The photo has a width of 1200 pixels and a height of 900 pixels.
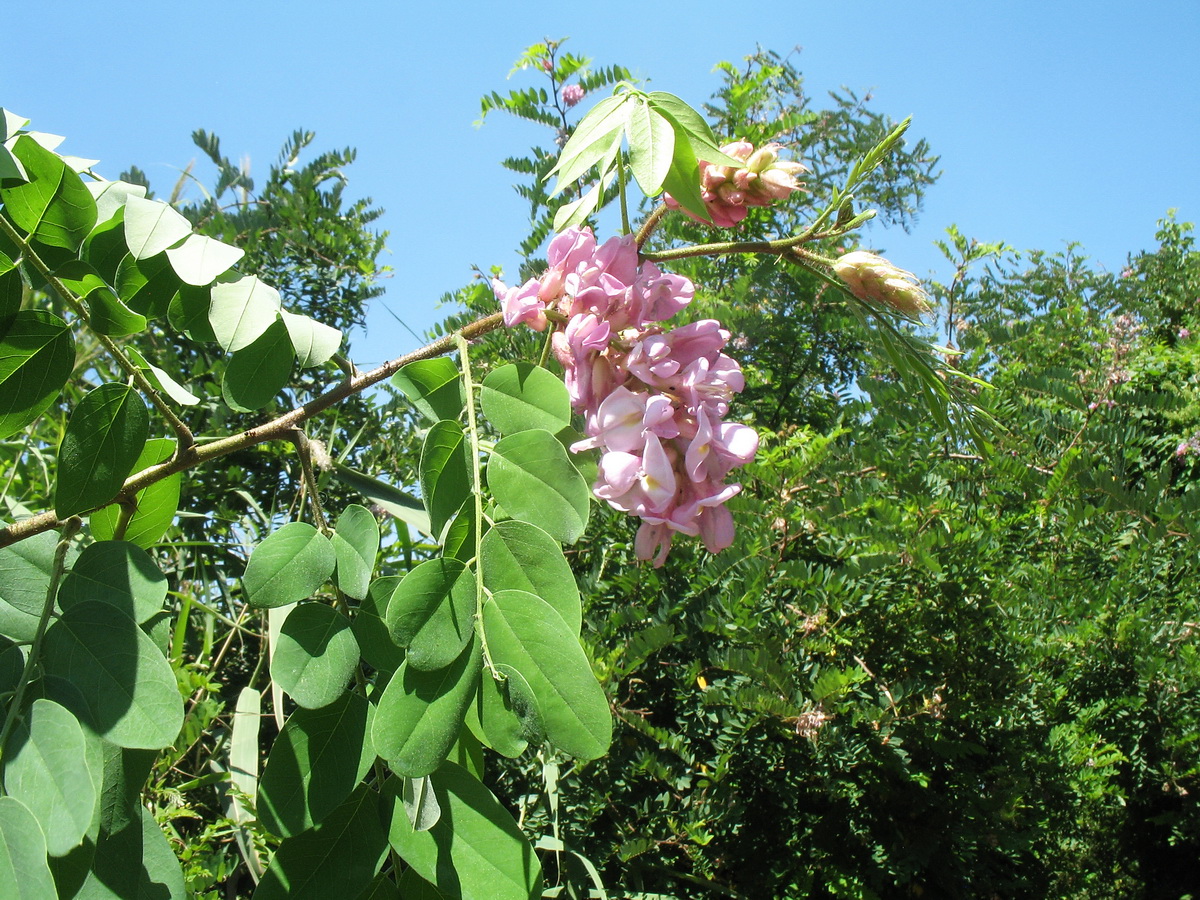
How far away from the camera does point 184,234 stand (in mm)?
660

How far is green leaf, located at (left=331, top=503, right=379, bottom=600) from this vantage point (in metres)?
0.65

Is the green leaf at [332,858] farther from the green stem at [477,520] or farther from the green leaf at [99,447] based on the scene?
the green leaf at [99,447]

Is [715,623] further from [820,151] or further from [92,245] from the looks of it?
[820,151]

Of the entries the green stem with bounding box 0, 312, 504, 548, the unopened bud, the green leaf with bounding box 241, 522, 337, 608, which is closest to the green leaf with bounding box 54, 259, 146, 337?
the green stem with bounding box 0, 312, 504, 548

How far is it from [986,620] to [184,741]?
1820 millimetres

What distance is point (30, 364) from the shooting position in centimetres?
65

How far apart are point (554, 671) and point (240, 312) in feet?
1.36

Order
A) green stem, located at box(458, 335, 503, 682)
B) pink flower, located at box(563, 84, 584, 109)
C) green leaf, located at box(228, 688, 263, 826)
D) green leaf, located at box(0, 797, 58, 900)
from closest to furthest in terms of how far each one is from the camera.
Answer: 1. green leaf, located at box(0, 797, 58, 900)
2. green stem, located at box(458, 335, 503, 682)
3. green leaf, located at box(228, 688, 263, 826)
4. pink flower, located at box(563, 84, 584, 109)

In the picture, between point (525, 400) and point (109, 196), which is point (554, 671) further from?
point (109, 196)

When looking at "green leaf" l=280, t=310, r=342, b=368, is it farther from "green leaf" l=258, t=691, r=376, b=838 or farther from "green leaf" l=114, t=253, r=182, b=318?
"green leaf" l=258, t=691, r=376, b=838

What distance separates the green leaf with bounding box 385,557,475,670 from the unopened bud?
434mm

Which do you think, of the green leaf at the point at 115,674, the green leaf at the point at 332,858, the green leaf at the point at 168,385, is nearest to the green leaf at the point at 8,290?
the green leaf at the point at 168,385

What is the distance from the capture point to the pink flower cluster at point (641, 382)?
62 centimetres

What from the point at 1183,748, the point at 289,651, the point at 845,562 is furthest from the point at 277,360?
the point at 1183,748
